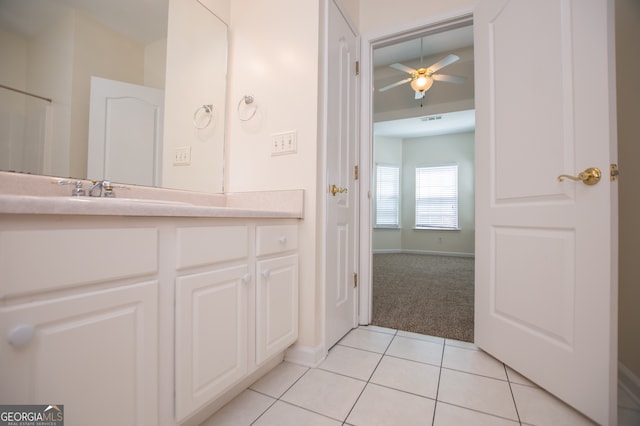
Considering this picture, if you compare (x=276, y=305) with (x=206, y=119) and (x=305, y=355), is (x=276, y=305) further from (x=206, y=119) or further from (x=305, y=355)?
(x=206, y=119)

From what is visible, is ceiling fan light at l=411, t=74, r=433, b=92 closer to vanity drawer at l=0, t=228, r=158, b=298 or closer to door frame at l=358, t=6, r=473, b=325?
door frame at l=358, t=6, r=473, b=325

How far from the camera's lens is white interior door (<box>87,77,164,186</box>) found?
3.82ft

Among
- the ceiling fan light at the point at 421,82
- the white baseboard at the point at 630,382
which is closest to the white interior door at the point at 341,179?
the white baseboard at the point at 630,382

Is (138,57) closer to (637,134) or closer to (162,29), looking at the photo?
(162,29)

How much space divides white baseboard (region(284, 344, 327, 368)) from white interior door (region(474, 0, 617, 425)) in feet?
3.21

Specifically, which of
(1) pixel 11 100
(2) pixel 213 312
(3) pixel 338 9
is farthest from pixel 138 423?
(3) pixel 338 9

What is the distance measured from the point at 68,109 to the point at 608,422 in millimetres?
2398

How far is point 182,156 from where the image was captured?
5.07 feet

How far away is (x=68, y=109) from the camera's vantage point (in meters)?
1.08

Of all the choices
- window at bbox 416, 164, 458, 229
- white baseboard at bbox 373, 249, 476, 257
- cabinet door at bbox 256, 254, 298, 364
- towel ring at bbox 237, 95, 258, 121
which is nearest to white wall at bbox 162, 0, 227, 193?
towel ring at bbox 237, 95, 258, 121

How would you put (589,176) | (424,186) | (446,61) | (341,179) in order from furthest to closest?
(424,186)
(446,61)
(341,179)
(589,176)

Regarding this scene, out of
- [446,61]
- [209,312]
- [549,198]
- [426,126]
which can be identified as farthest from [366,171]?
[426,126]

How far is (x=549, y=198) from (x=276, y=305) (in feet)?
4.44

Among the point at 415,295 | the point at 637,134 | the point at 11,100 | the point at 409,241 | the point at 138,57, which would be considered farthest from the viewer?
the point at 409,241
